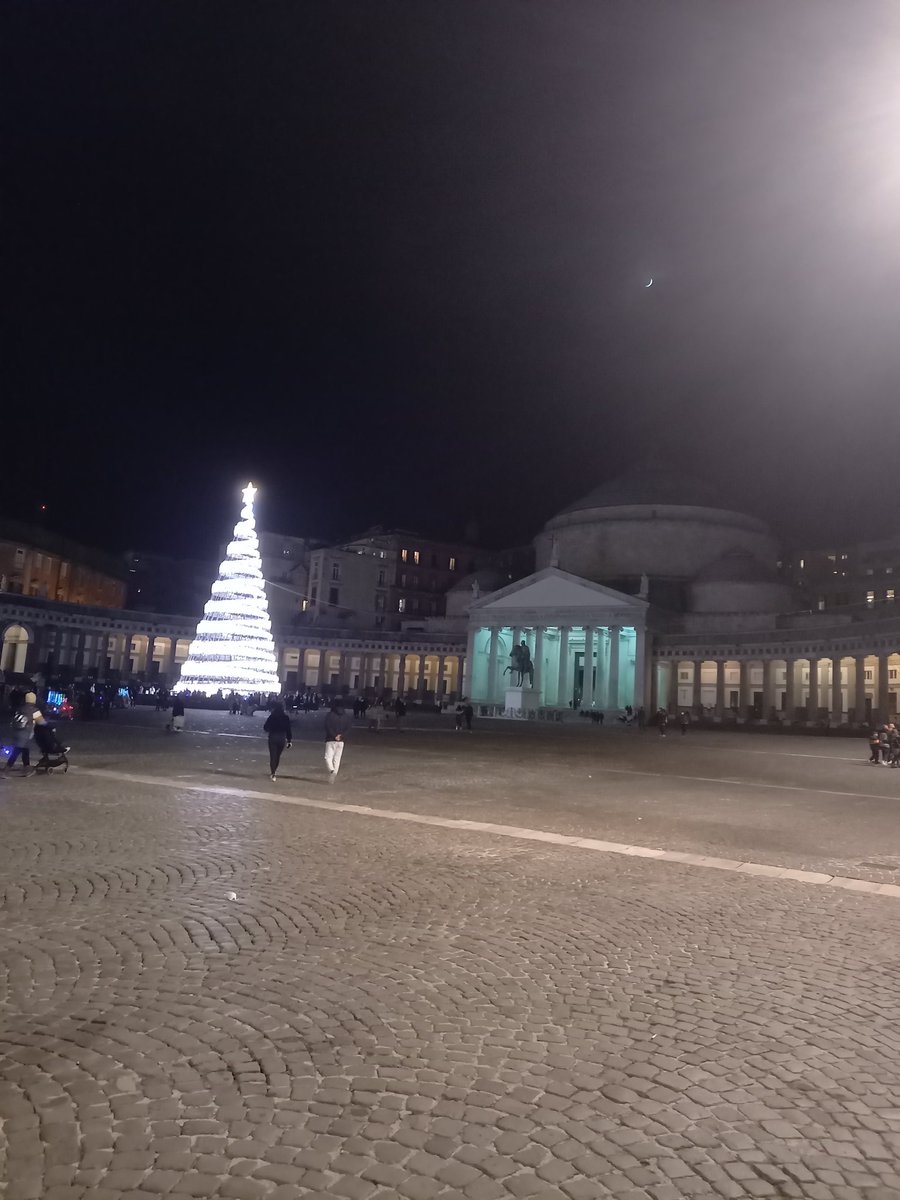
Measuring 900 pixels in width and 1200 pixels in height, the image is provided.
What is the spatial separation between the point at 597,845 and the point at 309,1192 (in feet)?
27.7

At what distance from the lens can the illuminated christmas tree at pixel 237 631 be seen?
42.1 m

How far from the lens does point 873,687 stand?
59.7 m

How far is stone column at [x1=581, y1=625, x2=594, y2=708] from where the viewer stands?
6898 cm

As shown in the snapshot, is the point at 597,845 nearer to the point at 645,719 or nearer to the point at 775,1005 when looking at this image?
the point at 775,1005

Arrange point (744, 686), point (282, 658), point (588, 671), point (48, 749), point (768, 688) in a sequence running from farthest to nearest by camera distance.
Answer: point (282, 658) → point (588, 671) → point (744, 686) → point (768, 688) → point (48, 749)

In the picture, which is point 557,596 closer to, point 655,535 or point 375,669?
point 655,535

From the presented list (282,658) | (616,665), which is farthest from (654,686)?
(282,658)

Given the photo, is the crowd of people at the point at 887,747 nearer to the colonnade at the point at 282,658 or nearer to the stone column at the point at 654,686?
the stone column at the point at 654,686

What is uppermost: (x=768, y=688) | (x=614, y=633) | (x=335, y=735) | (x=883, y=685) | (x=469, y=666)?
(x=614, y=633)

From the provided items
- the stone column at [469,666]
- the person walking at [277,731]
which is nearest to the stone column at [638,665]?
the stone column at [469,666]

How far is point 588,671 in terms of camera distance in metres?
69.3

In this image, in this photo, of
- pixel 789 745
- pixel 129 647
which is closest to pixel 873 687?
pixel 789 745

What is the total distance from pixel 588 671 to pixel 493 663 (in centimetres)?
862

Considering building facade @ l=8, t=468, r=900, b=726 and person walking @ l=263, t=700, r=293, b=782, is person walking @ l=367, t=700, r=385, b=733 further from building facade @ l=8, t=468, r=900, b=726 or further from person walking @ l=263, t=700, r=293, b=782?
building facade @ l=8, t=468, r=900, b=726
